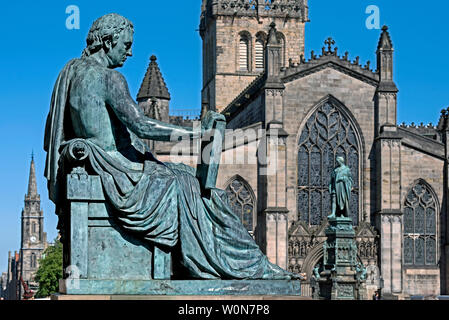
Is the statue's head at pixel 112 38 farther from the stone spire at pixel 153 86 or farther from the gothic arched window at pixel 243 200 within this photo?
the stone spire at pixel 153 86

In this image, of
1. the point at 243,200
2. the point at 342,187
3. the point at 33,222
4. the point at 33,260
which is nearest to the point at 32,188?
the point at 33,222

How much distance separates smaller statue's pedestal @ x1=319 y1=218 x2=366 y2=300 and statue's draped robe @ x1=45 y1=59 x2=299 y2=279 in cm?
1908

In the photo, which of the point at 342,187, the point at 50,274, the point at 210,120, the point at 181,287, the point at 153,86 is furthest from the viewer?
the point at 50,274

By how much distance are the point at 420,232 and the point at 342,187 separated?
13923 mm

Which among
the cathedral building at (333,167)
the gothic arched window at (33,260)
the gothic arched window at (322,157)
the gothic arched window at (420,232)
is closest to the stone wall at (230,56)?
the cathedral building at (333,167)

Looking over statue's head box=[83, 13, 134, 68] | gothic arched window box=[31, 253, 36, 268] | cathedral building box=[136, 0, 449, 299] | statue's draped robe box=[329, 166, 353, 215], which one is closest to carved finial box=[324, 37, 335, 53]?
cathedral building box=[136, 0, 449, 299]

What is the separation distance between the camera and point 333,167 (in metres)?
38.0

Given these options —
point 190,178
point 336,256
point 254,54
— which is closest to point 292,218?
point 336,256

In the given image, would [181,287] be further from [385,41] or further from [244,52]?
[244,52]

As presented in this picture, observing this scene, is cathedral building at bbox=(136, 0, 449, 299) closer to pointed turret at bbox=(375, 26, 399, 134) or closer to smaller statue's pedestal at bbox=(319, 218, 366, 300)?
pointed turret at bbox=(375, 26, 399, 134)
